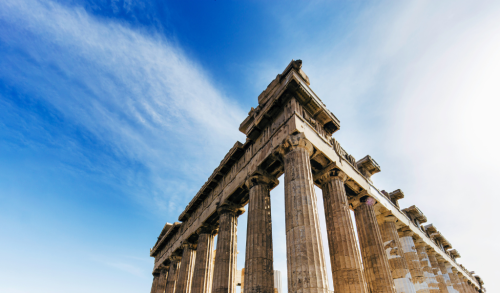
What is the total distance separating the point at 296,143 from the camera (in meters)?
14.9

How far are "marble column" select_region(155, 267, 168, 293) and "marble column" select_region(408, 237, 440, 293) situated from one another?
92.5ft

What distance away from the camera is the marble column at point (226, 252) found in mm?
18625

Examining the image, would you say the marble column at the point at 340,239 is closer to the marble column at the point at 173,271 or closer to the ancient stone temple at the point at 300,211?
the ancient stone temple at the point at 300,211

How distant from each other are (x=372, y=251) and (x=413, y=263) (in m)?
8.69

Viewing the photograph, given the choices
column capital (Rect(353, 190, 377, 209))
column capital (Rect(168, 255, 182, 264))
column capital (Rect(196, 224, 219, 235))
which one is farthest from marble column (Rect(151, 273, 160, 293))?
column capital (Rect(353, 190, 377, 209))

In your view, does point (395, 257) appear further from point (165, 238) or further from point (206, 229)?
point (165, 238)

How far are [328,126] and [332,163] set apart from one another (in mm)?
3082

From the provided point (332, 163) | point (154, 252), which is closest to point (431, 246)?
point (332, 163)

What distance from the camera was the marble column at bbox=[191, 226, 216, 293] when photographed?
71.5 ft

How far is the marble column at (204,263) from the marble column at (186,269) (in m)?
3.00

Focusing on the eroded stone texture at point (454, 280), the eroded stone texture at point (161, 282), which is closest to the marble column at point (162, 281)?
the eroded stone texture at point (161, 282)

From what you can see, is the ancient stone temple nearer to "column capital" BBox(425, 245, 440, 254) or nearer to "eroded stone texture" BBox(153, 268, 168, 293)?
"column capital" BBox(425, 245, 440, 254)

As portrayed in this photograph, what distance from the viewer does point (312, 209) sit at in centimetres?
1284

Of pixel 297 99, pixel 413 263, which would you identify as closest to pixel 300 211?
pixel 297 99
